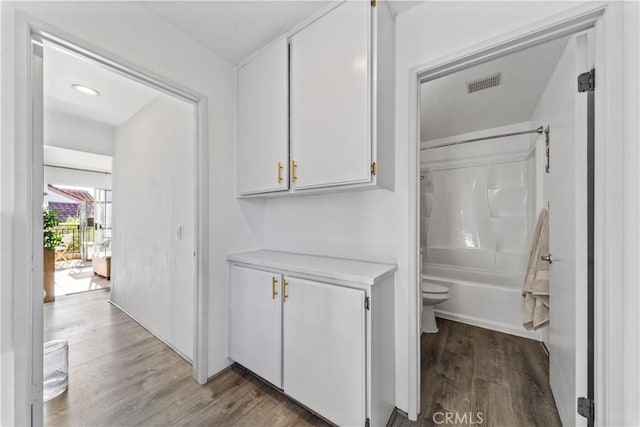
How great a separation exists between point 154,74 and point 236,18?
599mm

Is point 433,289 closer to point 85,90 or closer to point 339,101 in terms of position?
point 339,101

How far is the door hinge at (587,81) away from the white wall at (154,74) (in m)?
2.03

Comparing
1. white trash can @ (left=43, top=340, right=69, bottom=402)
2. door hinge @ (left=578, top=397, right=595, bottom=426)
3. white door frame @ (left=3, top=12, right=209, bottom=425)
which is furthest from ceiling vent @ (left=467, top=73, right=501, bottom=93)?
white trash can @ (left=43, top=340, right=69, bottom=402)

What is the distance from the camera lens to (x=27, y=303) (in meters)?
1.04

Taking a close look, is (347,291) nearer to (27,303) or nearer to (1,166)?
(27,303)

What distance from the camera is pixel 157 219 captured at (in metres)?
2.39

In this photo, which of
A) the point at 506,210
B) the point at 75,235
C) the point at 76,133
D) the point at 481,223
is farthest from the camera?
the point at 75,235

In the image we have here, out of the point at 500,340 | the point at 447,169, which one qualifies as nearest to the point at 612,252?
the point at 500,340

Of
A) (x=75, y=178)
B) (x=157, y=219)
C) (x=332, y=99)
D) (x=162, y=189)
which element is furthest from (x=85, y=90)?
(x=75, y=178)

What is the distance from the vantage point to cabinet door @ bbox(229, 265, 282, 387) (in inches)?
59.5

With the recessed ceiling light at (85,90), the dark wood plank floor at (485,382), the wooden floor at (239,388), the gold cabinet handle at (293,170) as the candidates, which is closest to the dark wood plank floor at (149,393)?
the wooden floor at (239,388)

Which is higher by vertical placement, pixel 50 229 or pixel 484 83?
pixel 484 83

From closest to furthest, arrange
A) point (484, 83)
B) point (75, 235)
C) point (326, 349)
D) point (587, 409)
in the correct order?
point (587, 409)
point (326, 349)
point (484, 83)
point (75, 235)

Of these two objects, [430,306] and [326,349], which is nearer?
[326,349]
